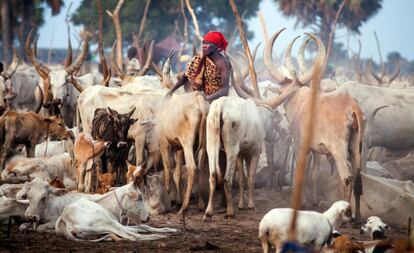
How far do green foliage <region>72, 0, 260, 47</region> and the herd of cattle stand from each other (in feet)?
93.3

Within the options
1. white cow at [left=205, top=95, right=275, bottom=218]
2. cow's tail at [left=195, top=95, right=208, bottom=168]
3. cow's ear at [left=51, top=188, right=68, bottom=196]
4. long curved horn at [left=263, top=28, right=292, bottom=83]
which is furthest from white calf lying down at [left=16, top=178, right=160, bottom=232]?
long curved horn at [left=263, top=28, right=292, bottom=83]

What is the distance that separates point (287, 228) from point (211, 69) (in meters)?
4.95

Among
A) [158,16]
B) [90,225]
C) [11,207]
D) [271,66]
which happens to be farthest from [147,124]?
[158,16]

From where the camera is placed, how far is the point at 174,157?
11383mm

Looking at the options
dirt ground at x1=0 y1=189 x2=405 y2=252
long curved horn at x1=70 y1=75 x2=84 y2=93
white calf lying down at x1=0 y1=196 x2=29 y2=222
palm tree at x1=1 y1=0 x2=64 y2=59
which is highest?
palm tree at x1=1 y1=0 x2=64 y2=59

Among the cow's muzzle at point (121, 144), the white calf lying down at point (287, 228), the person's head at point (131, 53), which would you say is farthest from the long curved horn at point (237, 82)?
the person's head at point (131, 53)

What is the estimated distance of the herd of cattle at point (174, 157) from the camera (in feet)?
27.9

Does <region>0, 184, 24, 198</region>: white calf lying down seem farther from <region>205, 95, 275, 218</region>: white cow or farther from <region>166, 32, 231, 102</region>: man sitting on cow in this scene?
<region>166, 32, 231, 102</region>: man sitting on cow

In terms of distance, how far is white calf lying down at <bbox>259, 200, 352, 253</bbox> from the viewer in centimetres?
633

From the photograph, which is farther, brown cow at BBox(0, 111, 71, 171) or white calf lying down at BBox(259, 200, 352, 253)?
brown cow at BBox(0, 111, 71, 171)

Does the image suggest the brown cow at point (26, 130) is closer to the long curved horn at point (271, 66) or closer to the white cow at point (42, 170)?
the white cow at point (42, 170)

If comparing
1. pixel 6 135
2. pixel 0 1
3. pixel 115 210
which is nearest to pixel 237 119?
pixel 115 210

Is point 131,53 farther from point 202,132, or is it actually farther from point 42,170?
point 202,132

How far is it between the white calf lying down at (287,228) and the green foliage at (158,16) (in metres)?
34.5
